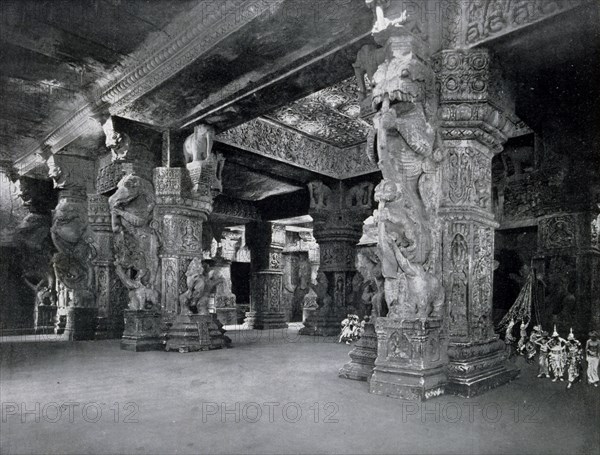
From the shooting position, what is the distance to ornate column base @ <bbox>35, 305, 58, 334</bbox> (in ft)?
34.6

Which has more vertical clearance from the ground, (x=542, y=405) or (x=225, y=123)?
(x=225, y=123)

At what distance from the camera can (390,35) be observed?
3885 millimetres

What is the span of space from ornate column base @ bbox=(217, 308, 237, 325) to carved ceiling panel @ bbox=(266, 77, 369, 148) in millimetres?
7230

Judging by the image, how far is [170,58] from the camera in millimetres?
5660

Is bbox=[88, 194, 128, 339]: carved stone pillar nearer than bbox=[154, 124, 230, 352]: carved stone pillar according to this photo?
No

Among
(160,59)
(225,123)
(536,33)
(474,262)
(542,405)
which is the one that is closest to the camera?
(542,405)

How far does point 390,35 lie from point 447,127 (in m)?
0.95

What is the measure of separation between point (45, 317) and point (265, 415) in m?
9.29

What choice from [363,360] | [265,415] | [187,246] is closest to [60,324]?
[187,246]

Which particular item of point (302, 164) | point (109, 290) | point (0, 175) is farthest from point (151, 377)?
point (0, 175)

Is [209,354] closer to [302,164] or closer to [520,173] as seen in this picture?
[302,164]

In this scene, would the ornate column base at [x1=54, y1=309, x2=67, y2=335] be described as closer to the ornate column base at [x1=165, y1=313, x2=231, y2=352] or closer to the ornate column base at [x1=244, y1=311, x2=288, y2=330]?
the ornate column base at [x1=165, y1=313, x2=231, y2=352]

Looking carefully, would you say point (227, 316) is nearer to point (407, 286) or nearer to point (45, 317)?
point (45, 317)

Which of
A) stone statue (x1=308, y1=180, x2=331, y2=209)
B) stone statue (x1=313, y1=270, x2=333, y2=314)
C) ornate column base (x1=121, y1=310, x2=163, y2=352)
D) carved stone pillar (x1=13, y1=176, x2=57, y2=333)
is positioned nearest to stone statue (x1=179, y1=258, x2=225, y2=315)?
ornate column base (x1=121, y1=310, x2=163, y2=352)
